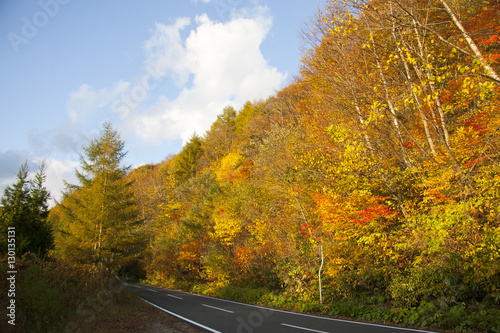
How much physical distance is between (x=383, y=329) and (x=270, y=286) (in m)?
10.1

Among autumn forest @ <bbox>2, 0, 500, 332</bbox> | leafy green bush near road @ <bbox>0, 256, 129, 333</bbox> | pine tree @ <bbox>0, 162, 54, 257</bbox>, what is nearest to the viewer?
autumn forest @ <bbox>2, 0, 500, 332</bbox>

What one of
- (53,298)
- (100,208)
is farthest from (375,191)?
(100,208)

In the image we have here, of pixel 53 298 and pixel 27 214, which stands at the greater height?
pixel 27 214

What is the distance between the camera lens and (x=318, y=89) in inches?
492

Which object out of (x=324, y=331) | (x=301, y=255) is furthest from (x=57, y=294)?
(x=301, y=255)

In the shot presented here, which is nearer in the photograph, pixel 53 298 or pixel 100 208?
pixel 53 298

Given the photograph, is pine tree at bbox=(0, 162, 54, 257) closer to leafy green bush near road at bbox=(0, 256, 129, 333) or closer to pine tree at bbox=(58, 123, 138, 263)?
pine tree at bbox=(58, 123, 138, 263)

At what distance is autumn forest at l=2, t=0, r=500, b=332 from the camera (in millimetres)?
7020

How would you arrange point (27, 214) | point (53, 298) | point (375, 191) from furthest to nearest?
point (27, 214), point (375, 191), point (53, 298)

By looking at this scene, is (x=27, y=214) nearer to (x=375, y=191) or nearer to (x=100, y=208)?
(x=100, y=208)

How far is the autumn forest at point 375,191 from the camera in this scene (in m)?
7.02

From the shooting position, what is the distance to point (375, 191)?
11.4 metres

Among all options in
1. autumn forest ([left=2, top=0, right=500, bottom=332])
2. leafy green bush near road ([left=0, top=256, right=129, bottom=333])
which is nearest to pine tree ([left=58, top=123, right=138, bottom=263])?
autumn forest ([left=2, top=0, right=500, bottom=332])

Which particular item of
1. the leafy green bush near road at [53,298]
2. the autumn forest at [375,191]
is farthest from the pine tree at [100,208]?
the leafy green bush near road at [53,298]
